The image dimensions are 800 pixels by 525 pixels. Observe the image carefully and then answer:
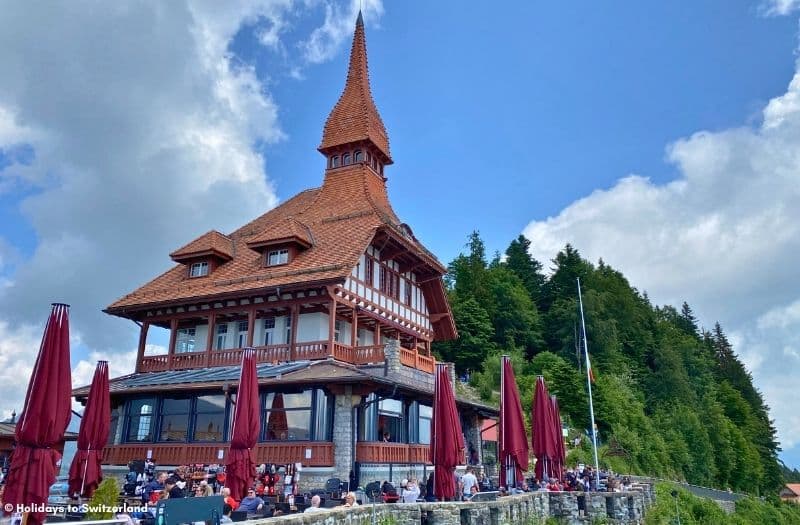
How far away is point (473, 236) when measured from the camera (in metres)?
69.5

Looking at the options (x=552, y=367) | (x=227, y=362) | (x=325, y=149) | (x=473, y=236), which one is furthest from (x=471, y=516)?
(x=473, y=236)

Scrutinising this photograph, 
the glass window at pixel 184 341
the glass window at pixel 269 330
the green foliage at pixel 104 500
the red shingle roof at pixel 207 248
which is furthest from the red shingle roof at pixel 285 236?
the green foliage at pixel 104 500

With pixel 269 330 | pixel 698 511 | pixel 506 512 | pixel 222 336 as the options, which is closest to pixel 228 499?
pixel 506 512

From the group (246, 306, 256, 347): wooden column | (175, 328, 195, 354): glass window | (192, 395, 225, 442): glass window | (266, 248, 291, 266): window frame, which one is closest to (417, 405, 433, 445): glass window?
(246, 306, 256, 347): wooden column

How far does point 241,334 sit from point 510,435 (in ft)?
43.6

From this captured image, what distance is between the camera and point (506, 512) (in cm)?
1420

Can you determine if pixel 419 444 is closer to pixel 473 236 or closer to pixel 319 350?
pixel 319 350

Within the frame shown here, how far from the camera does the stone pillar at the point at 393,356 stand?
21750 millimetres

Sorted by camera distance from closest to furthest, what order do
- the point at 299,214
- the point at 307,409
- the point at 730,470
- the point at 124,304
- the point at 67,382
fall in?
the point at 67,382 → the point at 307,409 → the point at 124,304 → the point at 299,214 → the point at 730,470

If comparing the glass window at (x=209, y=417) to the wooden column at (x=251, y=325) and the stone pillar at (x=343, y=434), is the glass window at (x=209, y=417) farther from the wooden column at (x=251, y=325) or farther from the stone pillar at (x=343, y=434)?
the stone pillar at (x=343, y=434)

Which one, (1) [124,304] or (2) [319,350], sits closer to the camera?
(2) [319,350]

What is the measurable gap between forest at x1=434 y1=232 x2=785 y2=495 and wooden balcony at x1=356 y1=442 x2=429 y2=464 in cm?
1443

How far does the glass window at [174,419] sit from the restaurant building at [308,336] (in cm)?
5

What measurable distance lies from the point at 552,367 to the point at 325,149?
21311 millimetres
